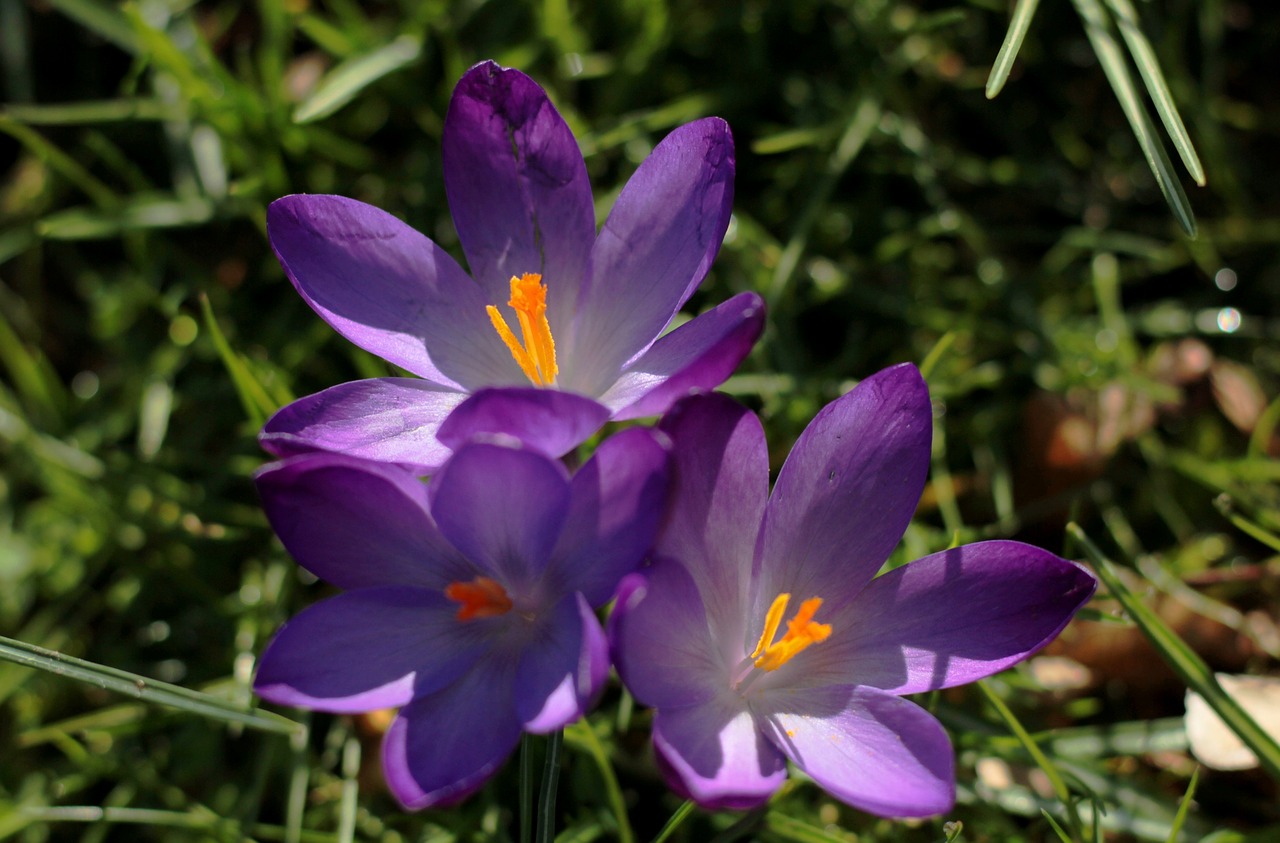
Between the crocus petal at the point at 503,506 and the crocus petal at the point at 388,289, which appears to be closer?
the crocus petal at the point at 503,506

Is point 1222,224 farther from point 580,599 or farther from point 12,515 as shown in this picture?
point 12,515

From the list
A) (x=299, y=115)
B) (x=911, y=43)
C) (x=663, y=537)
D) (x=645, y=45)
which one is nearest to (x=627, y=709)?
(x=663, y=537)

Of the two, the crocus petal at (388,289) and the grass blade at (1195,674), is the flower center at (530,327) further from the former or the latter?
the grass blade at (1195,674)

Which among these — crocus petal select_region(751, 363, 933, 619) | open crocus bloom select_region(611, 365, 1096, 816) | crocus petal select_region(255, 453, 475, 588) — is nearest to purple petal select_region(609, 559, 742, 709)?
open crocus bloom select_region(611, 365, 1096, 816)

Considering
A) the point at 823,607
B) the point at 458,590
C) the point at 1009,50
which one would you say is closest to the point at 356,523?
the point at 458,590

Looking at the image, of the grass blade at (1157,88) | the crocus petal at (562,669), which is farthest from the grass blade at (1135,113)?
the crocus petal at (562,669)

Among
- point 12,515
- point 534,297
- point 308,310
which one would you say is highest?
point 534,297

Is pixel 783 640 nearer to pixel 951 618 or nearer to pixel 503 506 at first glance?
pixel 951 618
